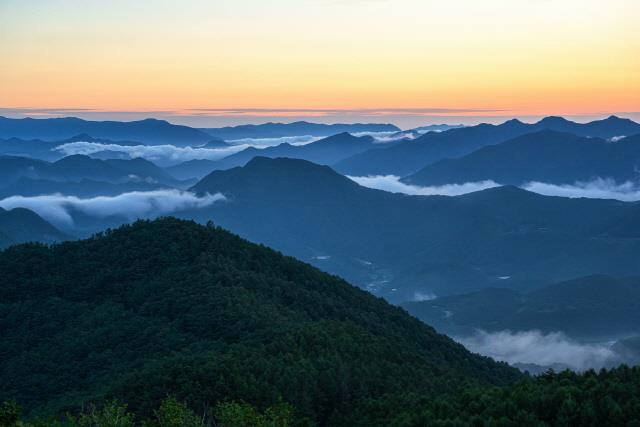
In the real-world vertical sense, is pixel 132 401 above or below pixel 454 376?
above

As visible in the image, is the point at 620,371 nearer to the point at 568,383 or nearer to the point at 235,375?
the point at 568,383

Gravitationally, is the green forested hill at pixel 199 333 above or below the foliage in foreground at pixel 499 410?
below

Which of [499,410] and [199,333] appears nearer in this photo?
[499,410]

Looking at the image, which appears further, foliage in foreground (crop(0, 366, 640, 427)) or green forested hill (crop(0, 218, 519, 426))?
green forested hill (crop(0, 218, 519, 426))

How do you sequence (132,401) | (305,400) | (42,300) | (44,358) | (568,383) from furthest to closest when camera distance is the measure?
(42,300) < (44,358) < (305,400) < (132,401) < (568,383)

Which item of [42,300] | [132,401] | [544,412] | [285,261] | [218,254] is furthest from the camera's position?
[285,261]

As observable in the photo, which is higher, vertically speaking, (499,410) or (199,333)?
(499,410)

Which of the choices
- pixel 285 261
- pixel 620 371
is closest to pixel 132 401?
pixel 620 371

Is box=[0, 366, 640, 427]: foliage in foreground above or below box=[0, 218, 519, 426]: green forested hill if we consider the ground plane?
above
